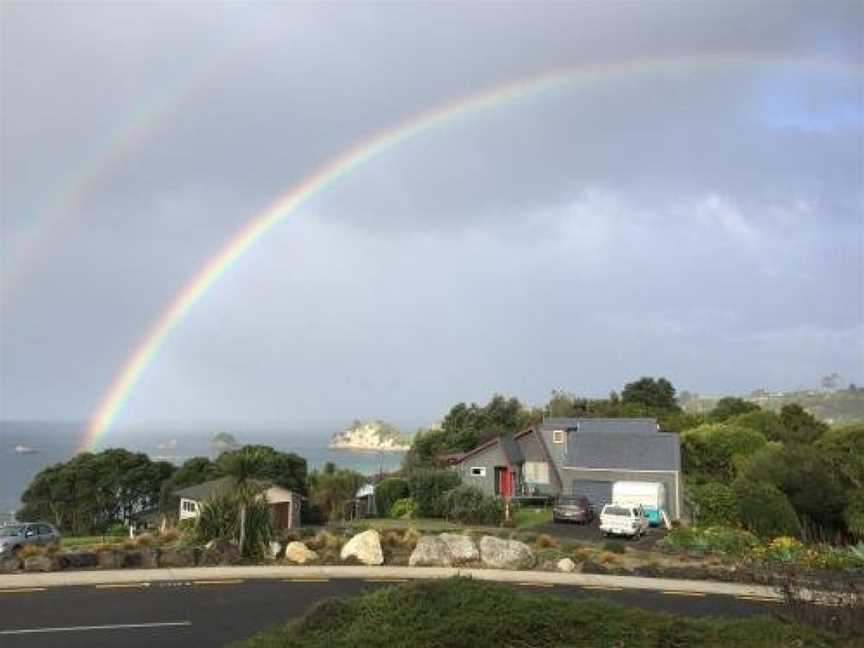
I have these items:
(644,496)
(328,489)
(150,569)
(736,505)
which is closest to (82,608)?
(150,569)

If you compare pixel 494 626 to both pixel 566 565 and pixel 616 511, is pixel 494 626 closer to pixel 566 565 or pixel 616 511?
pixel 566 565

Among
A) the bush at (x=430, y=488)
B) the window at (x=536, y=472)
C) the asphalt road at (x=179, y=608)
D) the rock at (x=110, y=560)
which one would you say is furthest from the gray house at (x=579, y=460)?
the rock at (x=110, y=560)

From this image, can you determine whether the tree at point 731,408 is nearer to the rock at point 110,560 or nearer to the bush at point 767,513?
the bush at point 767,513

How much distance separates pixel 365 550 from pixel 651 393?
9493 cm

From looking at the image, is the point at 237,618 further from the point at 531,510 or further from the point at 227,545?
the point at 531,510

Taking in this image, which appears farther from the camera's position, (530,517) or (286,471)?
(286,471)

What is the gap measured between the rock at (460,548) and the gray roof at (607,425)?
36470 mm

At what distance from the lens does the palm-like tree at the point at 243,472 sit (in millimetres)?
21453

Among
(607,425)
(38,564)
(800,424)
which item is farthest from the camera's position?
(800,424)

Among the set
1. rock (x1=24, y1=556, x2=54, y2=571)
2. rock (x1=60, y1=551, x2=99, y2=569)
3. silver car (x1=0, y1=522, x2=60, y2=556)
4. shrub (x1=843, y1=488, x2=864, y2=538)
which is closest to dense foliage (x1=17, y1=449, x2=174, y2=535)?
silver car (x1=0, y1=522, x2=60, y2=556)

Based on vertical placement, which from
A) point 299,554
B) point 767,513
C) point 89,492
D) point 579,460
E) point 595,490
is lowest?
point 89,492

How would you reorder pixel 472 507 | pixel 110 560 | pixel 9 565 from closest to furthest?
pixel 9 565 → pixel 110 560 → pixel 472 507

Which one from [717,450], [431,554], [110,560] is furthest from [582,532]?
[110,560]

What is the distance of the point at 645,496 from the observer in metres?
46.2
